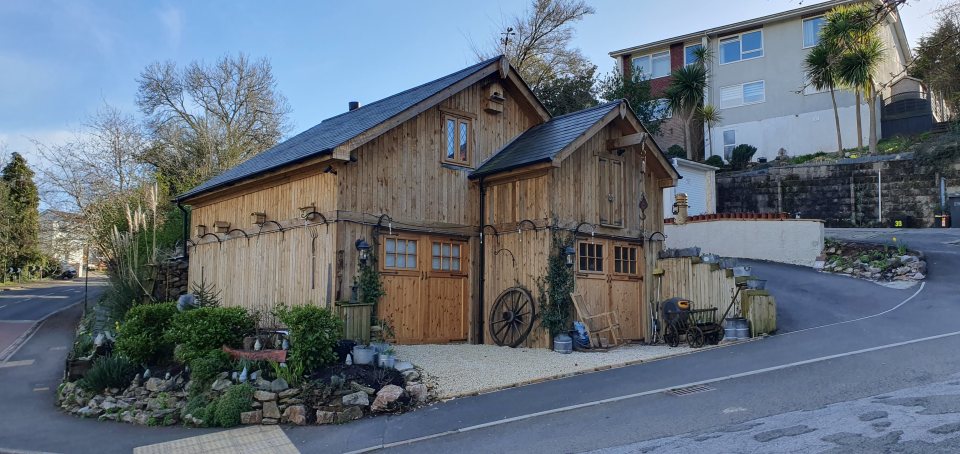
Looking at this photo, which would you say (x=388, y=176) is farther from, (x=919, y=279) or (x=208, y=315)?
(x=919, y=279)

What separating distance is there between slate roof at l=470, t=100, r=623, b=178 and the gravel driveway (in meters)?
3.83

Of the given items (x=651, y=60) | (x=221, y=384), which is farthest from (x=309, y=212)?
(x=651, y=60)

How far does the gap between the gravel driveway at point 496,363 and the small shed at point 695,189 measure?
1424cm

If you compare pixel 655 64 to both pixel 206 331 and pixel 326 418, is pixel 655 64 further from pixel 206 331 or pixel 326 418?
pixel 326 418

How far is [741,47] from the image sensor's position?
123 feet

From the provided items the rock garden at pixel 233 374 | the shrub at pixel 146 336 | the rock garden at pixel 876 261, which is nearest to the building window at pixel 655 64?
the rock garden at pixel 876 261

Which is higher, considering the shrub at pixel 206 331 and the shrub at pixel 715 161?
the shrub at pixel 715 161

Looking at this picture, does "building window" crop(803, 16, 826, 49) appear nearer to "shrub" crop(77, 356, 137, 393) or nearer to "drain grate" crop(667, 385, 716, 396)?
"drain grate" crop(667, 385, 716, 396)

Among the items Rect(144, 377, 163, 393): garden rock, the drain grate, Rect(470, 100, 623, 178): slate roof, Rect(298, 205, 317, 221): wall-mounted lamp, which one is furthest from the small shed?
Rect(144, 377, 163, 393): garden rock

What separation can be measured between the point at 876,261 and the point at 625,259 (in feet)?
27.1

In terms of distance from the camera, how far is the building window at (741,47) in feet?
121

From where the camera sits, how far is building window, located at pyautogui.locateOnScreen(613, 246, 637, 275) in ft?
53.7

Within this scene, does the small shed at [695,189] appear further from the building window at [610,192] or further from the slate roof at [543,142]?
the slate roof at [543,142]

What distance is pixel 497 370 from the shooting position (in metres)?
12.2
